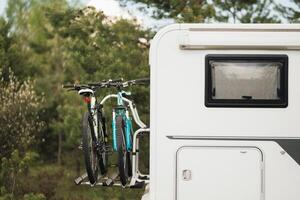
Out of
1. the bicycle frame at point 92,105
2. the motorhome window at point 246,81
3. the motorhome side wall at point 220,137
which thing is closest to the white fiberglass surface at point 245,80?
the motorhome window at point 246,81

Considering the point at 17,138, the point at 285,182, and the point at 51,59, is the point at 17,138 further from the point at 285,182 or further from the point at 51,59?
the point at 51,59

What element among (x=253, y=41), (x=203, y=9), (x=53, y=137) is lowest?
(x=53, y=137)

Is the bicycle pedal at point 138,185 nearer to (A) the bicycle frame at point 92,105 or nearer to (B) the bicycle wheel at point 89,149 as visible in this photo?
(B) the bicycle wheel at point 89,149

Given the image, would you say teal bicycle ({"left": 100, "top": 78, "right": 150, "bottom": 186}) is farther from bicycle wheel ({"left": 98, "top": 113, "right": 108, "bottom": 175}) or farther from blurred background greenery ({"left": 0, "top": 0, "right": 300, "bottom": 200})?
A: blurred background greenery ({"left": 0, "top": 0, "right": 300, "bottom": 200})

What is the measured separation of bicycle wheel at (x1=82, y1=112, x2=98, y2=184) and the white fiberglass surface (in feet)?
4.39

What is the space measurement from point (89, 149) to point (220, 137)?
53.3 inches

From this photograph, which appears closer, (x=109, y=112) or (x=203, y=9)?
(x=109, y=112)

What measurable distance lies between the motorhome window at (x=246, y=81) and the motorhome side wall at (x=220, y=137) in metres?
0.06

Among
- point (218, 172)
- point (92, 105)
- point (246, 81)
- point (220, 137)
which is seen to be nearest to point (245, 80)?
point (246, 81)

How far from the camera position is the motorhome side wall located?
5477 millimetres

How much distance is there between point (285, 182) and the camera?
5.48m

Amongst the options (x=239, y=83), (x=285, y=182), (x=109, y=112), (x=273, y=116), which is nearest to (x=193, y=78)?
(x=239, y=83)

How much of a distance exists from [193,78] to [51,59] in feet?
73.5

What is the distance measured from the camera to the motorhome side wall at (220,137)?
5477 millimetres
